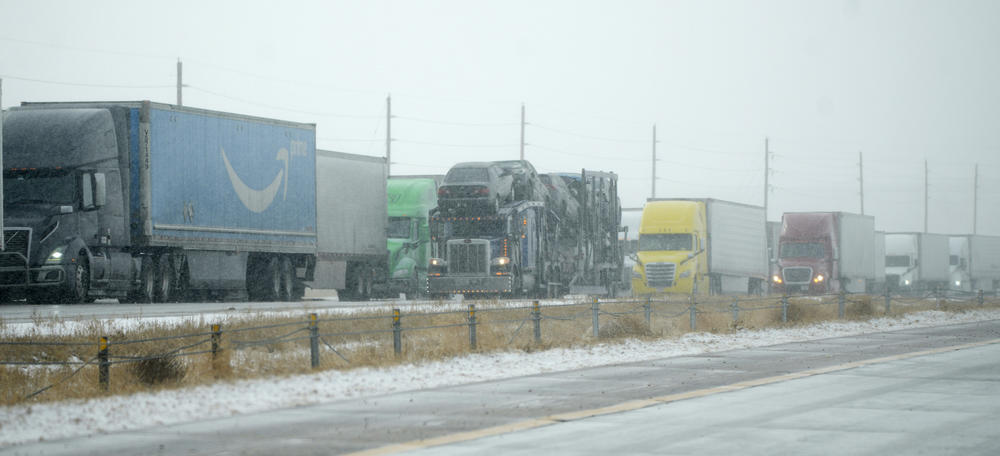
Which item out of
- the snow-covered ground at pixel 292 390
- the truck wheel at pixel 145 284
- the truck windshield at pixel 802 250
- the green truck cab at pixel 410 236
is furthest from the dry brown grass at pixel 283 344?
the truck windshield at pixel 802 250

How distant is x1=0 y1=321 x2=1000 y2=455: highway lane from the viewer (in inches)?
397

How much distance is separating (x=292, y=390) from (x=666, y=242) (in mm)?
30486

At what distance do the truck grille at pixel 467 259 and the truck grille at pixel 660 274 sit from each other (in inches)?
428

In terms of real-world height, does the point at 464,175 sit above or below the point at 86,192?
above

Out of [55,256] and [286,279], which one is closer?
[55,256]

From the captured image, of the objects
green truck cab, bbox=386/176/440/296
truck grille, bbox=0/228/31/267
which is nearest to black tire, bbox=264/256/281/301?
green truck cab, bbox=386/176/440/296

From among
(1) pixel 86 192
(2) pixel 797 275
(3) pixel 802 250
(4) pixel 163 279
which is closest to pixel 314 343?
(1) pixel 86 192

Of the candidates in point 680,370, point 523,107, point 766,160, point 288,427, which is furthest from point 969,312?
point 766,160

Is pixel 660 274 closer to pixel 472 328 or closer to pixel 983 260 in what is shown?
pixel 472 328

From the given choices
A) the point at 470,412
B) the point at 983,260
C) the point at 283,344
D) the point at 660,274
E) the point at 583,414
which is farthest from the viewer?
the point at 983,260

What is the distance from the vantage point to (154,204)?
96.0 feet

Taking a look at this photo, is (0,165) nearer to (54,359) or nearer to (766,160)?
(54,359)

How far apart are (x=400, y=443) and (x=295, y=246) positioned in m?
24.8

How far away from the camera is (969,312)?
3797 cm
